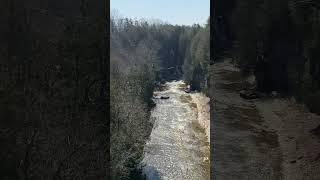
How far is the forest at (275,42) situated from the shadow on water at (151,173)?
7627 millimetres

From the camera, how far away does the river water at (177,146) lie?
10.3 m

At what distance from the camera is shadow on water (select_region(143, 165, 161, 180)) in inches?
390

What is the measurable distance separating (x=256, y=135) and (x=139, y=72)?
1190 centimetres

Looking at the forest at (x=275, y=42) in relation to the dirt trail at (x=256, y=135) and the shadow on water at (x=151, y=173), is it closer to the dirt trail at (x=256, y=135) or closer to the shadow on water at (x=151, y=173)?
the dirt trail at (x=256, y=135)

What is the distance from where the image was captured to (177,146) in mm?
11906

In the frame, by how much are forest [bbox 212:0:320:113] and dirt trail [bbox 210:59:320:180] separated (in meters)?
0.06

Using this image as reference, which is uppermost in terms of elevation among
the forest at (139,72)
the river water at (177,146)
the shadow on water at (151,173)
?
the forest at (139,72)

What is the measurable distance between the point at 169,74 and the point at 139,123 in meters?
17.4
